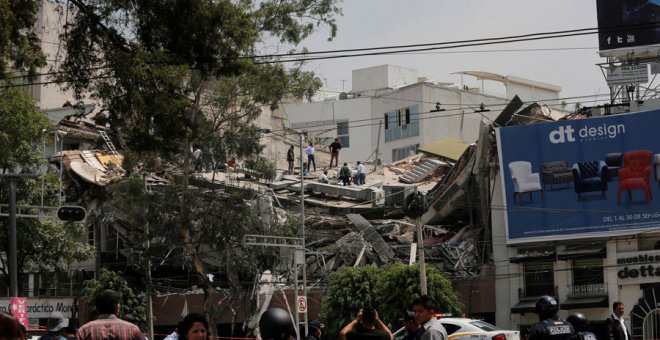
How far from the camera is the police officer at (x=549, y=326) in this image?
42.4ft

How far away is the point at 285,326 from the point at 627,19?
150ft

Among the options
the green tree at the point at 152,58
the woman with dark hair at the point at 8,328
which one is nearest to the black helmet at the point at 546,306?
the woman with dark hair at the point at 8,328

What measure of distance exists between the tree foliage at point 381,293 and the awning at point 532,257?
14.9ft

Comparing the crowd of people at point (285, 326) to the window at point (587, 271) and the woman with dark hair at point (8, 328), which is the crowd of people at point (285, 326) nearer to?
the woman with dark hair at point (8, 328)

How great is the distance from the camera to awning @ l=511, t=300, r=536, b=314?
48031 mm

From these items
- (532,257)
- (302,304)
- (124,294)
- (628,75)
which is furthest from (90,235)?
(628,75)

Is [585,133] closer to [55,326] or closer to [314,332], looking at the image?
[314,332]

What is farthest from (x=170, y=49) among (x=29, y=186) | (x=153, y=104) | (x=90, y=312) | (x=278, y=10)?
(x=29, y=186)

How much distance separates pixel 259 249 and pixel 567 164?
1280 centimetres

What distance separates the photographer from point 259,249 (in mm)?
51031

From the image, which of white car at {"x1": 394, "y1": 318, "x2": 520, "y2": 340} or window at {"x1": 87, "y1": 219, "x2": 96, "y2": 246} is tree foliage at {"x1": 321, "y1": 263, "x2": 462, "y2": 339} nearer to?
white car at {"x1": 394, "y1": 318, "x2": 520, "y2": 340}

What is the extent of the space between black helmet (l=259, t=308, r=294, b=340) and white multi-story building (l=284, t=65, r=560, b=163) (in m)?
64.7

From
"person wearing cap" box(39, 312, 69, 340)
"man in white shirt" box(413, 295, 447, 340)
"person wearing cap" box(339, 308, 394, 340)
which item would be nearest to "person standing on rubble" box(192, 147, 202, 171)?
"person wearing cap" box(39, 312, 69, 340)

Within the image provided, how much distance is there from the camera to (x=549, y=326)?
12969 mm
